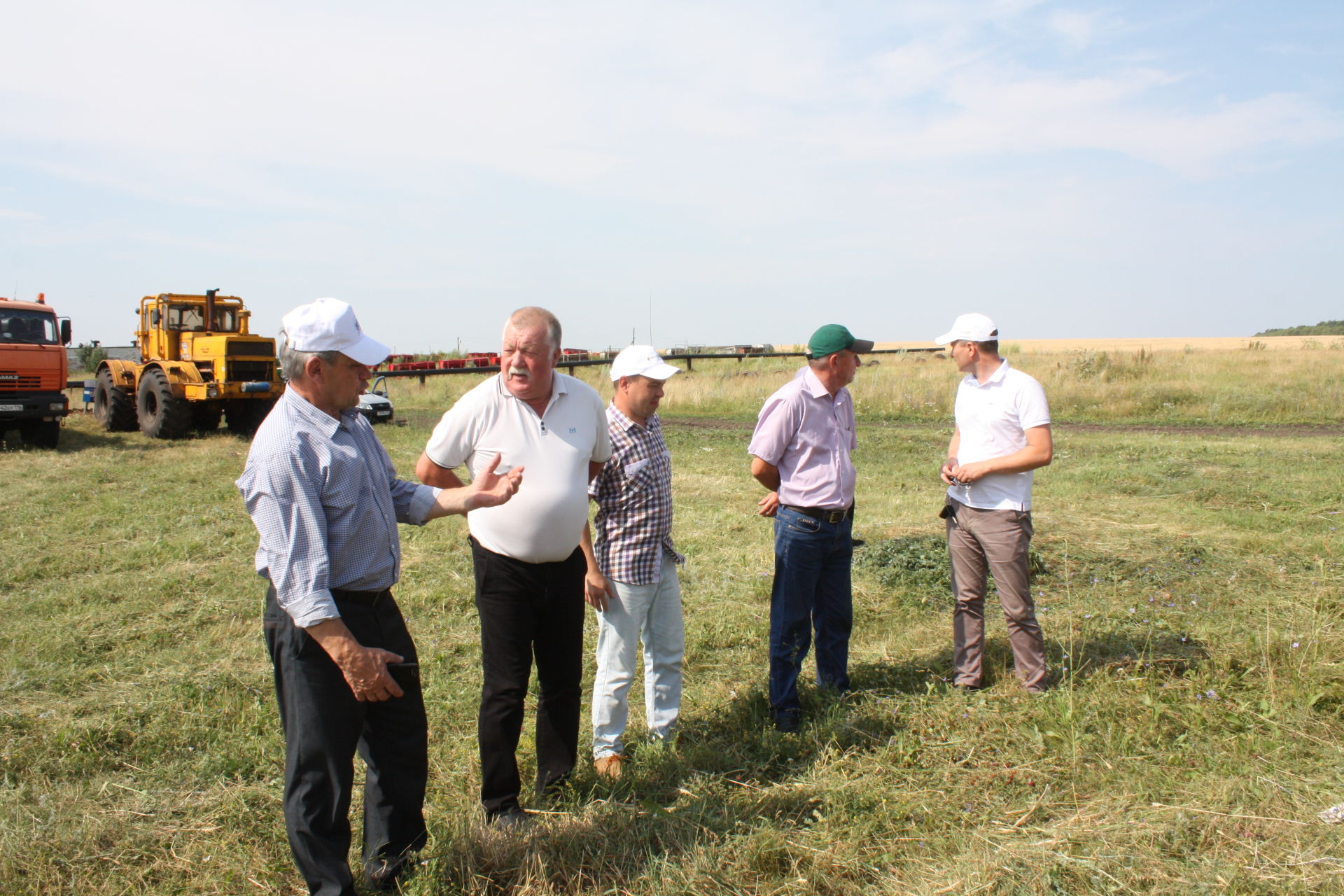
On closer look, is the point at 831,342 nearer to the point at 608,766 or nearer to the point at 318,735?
the point at 608,766

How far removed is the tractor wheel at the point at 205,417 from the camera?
1689 cm

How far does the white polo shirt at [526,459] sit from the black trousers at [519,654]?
0.29 feet

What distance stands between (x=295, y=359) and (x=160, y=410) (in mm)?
15705

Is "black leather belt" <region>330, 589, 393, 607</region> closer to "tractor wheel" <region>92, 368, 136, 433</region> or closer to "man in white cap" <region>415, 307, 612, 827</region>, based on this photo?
"man in white cap" <region>415, 307, 612, 827</region>

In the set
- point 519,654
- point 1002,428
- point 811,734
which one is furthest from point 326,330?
point 1002,428

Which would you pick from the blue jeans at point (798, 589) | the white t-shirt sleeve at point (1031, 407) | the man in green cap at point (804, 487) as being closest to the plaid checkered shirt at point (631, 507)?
the man in green cap at point (804, 487)

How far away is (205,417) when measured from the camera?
1720cm

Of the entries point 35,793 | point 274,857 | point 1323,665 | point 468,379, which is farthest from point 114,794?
point 468,379

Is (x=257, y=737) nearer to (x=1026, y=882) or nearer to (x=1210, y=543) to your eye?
(x=1026, y=882)

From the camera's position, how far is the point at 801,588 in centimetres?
399

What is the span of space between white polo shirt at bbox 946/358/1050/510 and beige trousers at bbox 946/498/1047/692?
6cm

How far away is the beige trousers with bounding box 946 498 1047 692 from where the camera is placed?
397 cm

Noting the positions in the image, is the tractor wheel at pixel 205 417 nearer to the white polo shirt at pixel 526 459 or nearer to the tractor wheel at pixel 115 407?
the tractor wheel at pixel 115 407

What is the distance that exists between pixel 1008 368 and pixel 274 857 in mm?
3597
